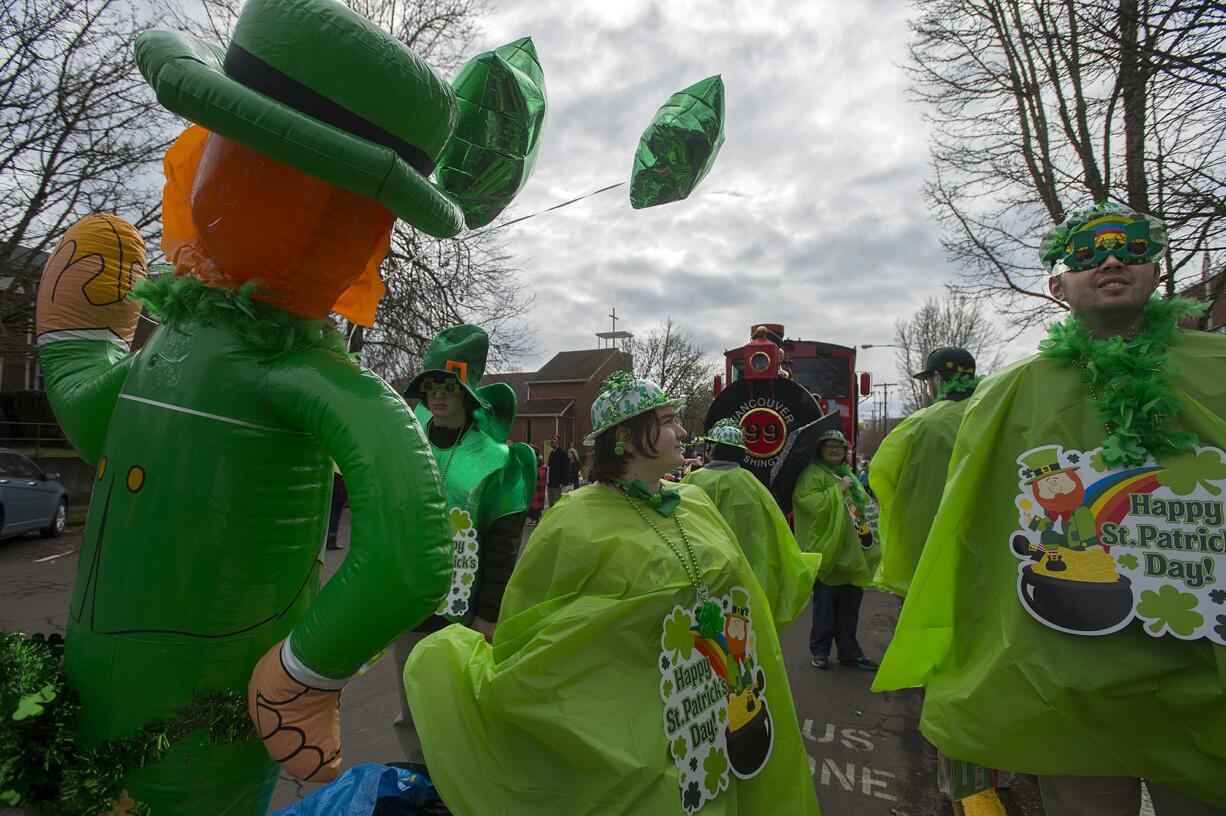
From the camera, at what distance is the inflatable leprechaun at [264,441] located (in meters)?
1.29

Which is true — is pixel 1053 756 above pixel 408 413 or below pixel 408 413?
below

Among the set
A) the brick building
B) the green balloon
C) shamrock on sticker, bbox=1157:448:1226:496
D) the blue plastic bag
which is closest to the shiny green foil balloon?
the green balloon

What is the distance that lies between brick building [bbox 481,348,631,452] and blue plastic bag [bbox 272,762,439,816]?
125 ft

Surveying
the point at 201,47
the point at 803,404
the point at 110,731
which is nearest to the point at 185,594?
the point at 110,731

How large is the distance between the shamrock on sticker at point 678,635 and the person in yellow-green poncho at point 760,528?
109cm

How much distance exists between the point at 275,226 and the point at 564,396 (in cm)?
4285

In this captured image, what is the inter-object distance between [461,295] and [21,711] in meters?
12.5

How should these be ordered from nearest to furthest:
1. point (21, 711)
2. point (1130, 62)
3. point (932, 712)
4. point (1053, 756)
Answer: point (21, 711), point (1053, 756), point (932, 712), point (1130, 62)

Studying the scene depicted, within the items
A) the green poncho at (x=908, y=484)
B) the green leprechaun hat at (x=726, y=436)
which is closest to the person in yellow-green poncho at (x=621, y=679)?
the green poncho at (x=908, y=484)

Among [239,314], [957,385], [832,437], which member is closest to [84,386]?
[239,314]

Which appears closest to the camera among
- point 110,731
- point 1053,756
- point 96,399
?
point 110,731

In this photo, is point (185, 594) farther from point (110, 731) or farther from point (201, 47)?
point (201, 47)

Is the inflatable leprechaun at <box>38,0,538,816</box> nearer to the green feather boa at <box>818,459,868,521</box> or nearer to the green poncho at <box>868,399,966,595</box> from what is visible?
the green poncho at <box>868,399,966,595</box>

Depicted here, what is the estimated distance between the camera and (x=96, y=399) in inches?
67.4
